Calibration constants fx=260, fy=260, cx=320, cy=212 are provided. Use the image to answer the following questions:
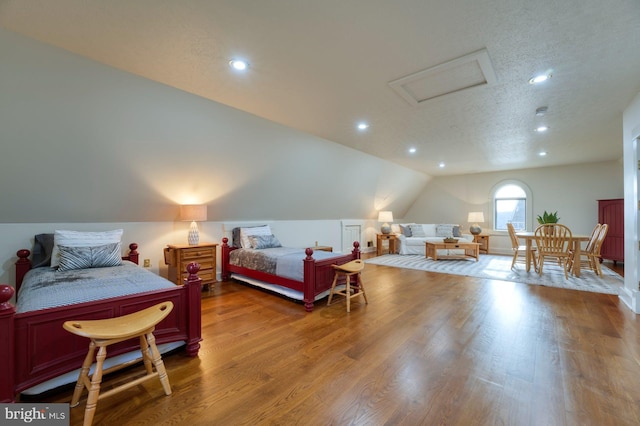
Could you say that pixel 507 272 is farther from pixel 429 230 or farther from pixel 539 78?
pixel 539 78

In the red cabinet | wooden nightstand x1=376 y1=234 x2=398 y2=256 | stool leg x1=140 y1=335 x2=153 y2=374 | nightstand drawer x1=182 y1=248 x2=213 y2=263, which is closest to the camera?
stool leg x1=140 y1=335 x2=153 y2=374

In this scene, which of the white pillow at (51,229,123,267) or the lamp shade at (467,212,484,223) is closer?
the white pillow at (51,229,123,267)

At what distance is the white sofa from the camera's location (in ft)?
23.2

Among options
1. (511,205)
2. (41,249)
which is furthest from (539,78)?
(511,205)

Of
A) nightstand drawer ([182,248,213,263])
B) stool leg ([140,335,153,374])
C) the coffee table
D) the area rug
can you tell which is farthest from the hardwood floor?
the coffee table

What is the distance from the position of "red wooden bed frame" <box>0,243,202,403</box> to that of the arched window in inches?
339

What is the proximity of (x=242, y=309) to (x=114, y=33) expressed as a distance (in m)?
2.80

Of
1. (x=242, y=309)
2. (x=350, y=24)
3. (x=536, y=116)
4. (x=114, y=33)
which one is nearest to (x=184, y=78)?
(x=114, y=33)

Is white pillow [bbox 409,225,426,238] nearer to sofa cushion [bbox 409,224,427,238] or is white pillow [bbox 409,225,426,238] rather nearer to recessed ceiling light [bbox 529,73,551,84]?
sofa cushion [bbox 409,224,427,238]

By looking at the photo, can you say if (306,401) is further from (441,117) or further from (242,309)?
(441,117)

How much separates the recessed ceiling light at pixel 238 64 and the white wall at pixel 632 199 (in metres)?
4.17

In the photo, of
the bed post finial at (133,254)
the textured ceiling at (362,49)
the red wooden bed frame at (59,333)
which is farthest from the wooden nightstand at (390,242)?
the red wooden bed frame at (59,333)

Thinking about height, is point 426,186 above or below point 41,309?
above

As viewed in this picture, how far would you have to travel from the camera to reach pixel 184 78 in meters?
2.47
